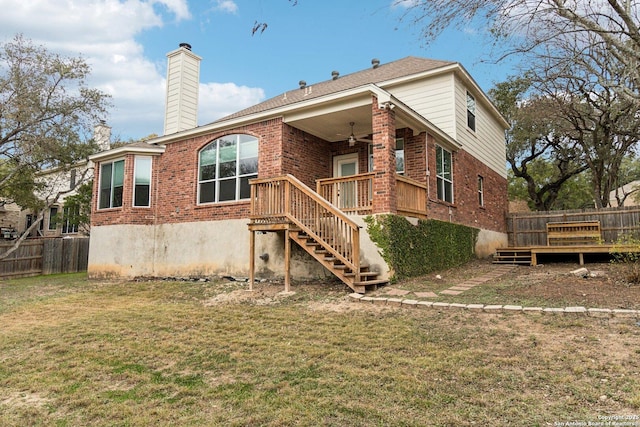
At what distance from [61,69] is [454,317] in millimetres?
17162

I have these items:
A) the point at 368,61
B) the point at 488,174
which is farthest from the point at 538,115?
the point at 368,61

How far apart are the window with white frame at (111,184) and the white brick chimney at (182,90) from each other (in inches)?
77.4

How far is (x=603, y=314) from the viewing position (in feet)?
17.1

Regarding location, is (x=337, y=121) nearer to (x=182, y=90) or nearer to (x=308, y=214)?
(x=308, y=214)

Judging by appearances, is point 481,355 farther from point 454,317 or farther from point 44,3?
point 44,3

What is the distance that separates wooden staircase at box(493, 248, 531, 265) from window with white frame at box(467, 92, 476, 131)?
4.15 m

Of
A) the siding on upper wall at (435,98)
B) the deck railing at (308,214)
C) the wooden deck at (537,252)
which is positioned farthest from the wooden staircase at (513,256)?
the deck railing at (308,214)

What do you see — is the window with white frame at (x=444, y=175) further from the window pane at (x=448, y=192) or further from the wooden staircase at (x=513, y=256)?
the wooden staircase at (x=513, y=256)


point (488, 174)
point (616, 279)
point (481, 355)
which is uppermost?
point (488, 174)

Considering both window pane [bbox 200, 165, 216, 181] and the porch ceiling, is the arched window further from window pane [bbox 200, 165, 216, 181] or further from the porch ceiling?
the porch ceiling

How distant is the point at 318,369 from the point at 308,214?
193 inches

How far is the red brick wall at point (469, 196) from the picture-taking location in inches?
422

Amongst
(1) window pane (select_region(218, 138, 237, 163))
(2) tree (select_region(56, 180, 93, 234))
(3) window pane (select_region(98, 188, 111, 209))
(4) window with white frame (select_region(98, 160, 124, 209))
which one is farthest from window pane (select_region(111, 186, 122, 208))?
(2) tree (select_region(56, 180, 93, 234))

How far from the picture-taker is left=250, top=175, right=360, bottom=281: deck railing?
25.7ft
